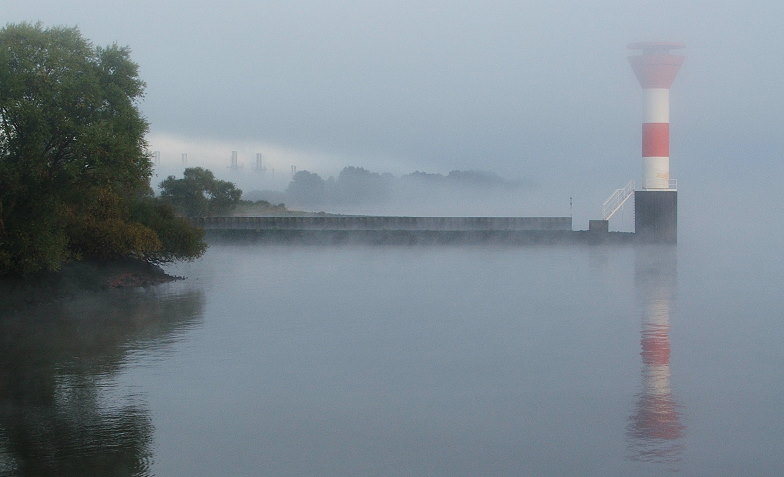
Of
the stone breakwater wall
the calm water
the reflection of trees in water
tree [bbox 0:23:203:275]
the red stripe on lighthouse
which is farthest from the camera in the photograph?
the stone breakwater wall

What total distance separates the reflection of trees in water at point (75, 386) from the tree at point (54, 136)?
196cm

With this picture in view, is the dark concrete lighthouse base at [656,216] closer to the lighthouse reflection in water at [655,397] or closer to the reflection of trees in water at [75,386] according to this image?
the lighthouse reflection in water at [655,397]

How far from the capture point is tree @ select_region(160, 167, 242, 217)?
6303cm

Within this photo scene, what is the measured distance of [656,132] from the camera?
48500 mm

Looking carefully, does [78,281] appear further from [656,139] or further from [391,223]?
[391,223]

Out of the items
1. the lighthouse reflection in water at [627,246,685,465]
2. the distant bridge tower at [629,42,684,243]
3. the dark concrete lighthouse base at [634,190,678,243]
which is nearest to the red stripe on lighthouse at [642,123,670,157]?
the distant bridge tower at [629,42,684,243]

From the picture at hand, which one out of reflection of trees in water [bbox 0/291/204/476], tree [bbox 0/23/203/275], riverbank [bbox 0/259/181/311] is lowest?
reflection of trees in water [bbox 0/291/204/476]

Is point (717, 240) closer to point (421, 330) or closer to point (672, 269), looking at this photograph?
point (672, 269)

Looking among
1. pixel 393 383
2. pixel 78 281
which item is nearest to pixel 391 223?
pixel 78 281

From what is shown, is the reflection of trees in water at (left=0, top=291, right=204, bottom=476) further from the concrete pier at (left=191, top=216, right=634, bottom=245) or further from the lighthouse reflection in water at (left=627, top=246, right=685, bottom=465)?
the concrete pier at (left=191, top=216, right=634, bottom=245)

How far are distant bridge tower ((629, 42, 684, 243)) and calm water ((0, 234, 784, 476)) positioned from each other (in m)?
19.4

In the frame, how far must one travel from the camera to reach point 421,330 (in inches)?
834

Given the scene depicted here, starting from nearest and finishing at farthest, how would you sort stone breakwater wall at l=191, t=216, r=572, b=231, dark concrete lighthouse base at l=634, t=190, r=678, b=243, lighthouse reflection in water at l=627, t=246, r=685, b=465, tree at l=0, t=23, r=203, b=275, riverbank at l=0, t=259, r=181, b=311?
lighthouse reflection in water at l=627, t=246, r=685, b=465
tree at l=0, t=23, r=203, b=275
riverbank at l=0, t=259, r=181, b=311
dark concrete lighthouse base at l=634, t=190, r=678, b=243
stone breakwater wall at l=191, t=216, r=572, b=231

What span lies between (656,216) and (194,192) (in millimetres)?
28652
